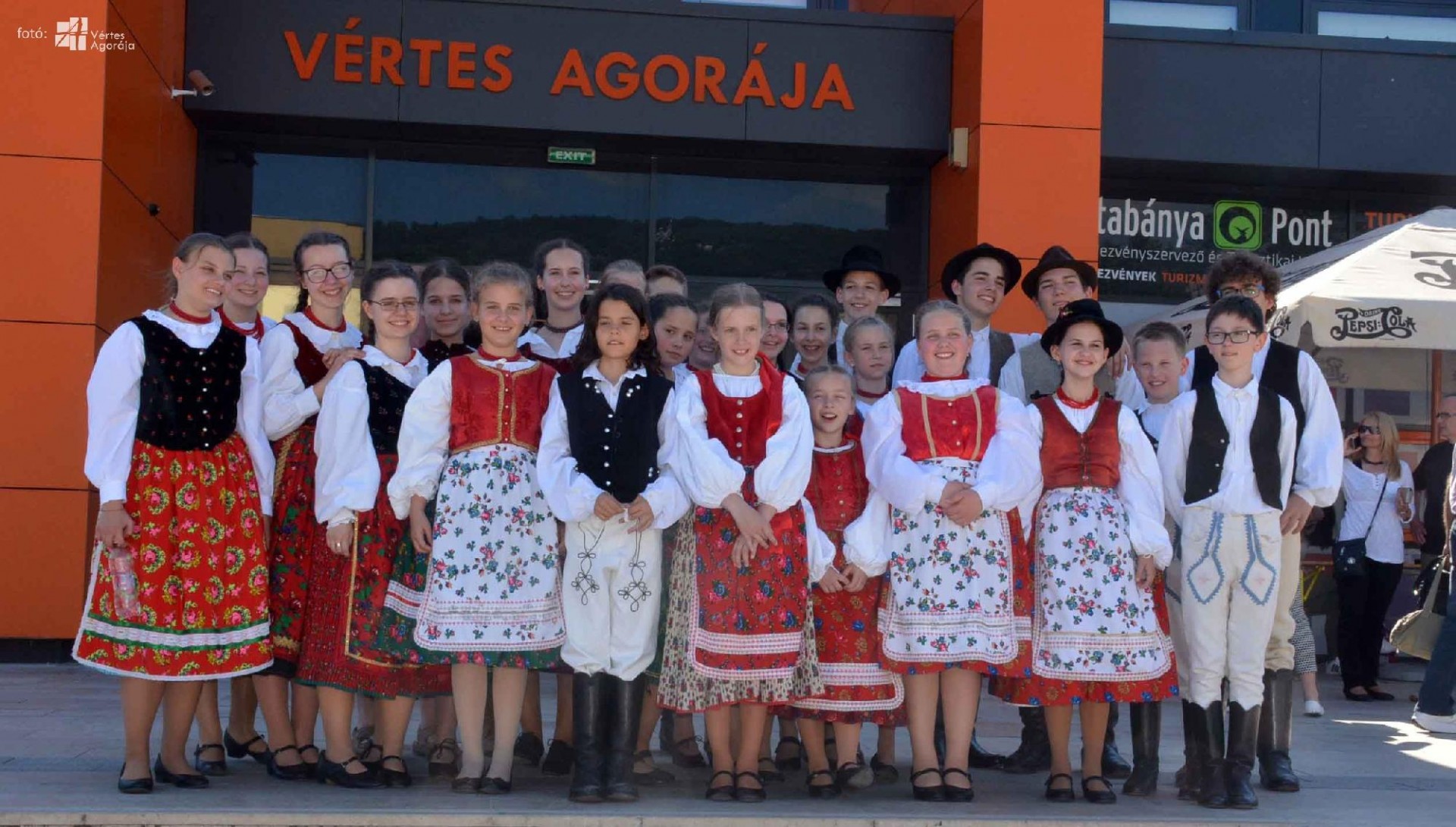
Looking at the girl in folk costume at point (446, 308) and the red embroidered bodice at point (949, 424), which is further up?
the girl in folk costume at point (446, 308)

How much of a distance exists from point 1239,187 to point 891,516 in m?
6.56

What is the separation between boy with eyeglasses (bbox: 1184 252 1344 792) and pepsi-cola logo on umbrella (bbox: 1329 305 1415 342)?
75.3 inches

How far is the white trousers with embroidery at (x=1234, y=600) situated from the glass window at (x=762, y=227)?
540 cm

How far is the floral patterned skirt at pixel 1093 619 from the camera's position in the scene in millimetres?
4641

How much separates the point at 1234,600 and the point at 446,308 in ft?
9.37

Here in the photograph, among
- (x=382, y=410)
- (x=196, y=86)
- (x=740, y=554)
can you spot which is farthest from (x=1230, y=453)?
(x=196, y=86)

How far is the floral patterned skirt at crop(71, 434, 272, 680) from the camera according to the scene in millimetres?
4422

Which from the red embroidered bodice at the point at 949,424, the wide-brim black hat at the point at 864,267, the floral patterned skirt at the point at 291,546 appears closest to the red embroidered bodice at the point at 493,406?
the floral patterned skirt at the point at 291,546

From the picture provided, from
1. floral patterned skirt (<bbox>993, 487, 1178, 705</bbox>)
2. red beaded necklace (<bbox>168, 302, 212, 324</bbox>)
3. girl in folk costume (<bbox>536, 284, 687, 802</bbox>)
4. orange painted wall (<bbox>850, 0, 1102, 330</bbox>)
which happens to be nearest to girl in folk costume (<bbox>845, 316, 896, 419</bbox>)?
floral patterned skirt (<bbox>993, 487, 1178, 705</bbox>)

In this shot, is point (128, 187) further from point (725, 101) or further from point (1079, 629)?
point (1079, 629)

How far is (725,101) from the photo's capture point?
30.5 feet

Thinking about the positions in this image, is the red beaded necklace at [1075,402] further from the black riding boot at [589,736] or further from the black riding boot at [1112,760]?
the black riding boot at [589,736]

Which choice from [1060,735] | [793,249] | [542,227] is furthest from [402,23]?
[1060,735]

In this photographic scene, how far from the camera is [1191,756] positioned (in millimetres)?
4863
